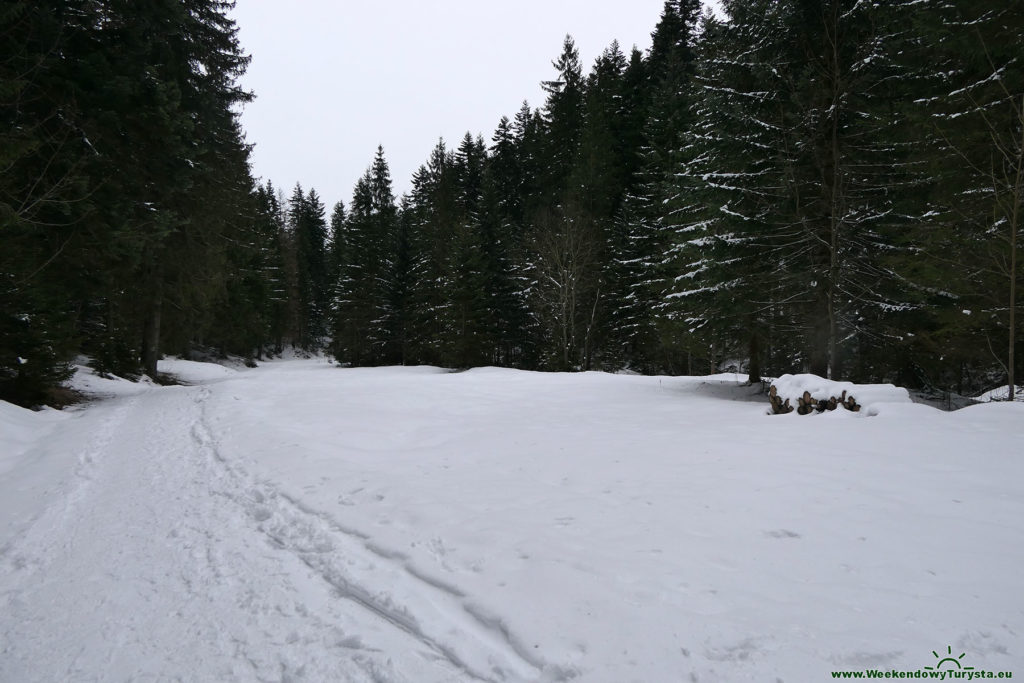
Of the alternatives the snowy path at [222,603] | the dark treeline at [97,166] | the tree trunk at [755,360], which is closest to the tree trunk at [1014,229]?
the tree trunk at [755,360]

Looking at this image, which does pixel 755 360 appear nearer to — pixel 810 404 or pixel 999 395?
pixel 810 404

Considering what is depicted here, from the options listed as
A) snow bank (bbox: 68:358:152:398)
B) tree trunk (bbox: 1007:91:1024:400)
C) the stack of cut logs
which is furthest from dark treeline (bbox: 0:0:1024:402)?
the stack of cut logs

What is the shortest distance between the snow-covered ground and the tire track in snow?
0.06ft

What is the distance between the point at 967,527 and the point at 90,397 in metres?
17.6

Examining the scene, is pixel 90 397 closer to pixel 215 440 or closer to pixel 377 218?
pixel 215 440

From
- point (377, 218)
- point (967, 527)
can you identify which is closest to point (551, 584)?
point (967, 527)

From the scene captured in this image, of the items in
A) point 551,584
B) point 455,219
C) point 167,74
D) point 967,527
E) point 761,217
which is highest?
point 455,219

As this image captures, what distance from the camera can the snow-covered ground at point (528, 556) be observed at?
2.39 metres

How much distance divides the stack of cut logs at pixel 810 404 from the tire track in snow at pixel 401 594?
304 inches

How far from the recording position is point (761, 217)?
1124cm

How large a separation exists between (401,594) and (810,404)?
8213mm

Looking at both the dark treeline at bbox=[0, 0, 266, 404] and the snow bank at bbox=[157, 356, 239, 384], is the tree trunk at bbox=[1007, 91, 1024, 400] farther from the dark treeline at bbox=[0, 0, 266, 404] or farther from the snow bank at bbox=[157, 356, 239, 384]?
the snow bank at bbox=[157, 356, 239, 384]

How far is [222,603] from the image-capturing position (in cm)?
295

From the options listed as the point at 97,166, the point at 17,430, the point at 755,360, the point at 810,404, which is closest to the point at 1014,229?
the point at 810,404
